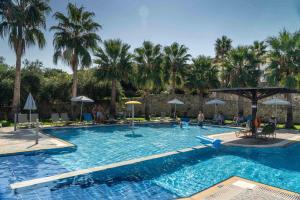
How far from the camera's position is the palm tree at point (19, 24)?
19062 mm

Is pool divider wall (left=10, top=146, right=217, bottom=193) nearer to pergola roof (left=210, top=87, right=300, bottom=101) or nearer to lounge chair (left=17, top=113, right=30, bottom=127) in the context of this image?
pergola roof (left=210, top=87, right=300, bottom=101)

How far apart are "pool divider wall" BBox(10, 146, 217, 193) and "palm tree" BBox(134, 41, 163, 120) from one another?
15084 mm

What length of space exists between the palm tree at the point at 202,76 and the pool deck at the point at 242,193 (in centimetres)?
2096

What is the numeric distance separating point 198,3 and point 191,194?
34.0 ft

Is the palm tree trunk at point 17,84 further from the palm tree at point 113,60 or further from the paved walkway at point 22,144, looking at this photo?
the paved walkway at point 22,144

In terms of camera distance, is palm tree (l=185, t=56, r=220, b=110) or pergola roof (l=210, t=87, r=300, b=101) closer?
pergola roof (l=210, t=87, r=300, b=101)

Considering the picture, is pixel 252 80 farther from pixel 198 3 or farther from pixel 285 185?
Answer: pixel 285 185

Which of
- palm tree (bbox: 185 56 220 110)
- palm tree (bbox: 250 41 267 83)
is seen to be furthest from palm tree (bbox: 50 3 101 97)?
palm tree (bbox: 250 41 267 83)

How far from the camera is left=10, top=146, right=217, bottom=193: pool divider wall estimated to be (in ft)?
22.4

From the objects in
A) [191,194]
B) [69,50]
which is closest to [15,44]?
[69,50]

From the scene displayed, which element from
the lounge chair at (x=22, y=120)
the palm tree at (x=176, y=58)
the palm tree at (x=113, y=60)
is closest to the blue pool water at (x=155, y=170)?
the lounge chair at (x=22, y=120)

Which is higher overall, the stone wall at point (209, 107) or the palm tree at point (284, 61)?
the palm tree at point (284, 61)

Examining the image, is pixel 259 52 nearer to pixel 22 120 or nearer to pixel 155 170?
pixel 155 170

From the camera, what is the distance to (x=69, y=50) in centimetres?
2211
